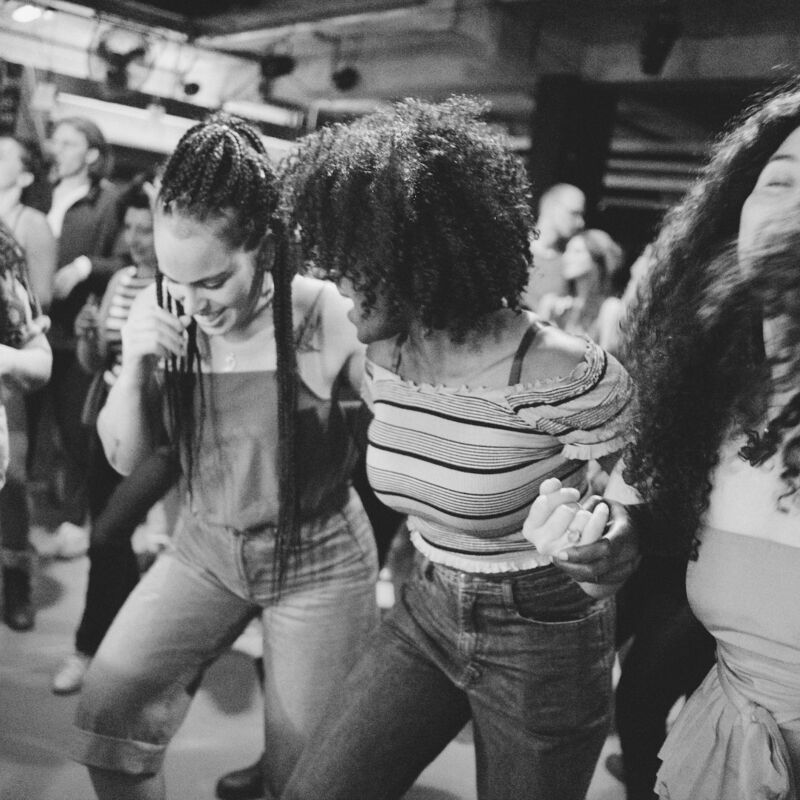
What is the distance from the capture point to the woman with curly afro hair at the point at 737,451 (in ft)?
3.46

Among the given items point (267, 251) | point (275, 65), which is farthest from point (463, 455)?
point (275, 65)

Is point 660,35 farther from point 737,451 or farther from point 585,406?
point 737,451

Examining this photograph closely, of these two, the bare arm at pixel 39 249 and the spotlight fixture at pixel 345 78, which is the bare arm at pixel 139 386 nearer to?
the bare arm at pixel 39 249

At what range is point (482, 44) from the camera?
6.94 metres

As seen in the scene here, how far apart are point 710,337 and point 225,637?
1111mm

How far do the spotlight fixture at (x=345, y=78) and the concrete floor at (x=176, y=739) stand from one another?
6.68 meters

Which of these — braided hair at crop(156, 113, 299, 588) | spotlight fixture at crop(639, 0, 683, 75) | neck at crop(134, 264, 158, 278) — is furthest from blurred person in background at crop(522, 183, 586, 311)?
braided hair at crop(156, 113, 299, 588)

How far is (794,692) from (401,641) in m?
0.66

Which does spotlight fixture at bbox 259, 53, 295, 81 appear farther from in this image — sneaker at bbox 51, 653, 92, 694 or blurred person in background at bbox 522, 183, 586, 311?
sneaker at bbox 51, 653, 92, 694

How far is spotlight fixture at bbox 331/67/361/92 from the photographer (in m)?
8.49

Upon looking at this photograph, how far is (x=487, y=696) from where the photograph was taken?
1.39m

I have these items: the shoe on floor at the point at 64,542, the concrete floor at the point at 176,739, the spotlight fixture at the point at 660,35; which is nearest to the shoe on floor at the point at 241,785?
the concrete floor at the point at 176,739

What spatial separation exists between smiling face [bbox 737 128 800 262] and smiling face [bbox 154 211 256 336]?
936 millimetres

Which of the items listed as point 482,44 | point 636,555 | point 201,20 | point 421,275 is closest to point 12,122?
point 201,20
